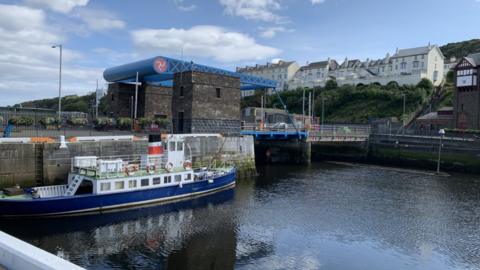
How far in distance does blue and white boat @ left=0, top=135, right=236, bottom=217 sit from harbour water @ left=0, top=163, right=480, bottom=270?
76 centimetres

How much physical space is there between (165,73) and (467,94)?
172 feet

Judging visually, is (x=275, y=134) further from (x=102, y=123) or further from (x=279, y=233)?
(x=279, y=233)

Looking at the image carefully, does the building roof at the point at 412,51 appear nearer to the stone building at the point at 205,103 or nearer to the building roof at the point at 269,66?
the building roof at the point at 269,66

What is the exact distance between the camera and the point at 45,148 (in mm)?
25656

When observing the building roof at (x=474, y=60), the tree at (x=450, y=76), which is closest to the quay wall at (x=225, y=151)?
the building roof at (x=474, y=60)

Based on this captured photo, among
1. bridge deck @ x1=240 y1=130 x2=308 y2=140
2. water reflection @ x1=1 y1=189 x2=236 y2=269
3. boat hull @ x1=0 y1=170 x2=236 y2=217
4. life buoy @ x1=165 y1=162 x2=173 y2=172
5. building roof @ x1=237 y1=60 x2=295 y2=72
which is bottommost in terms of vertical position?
water reflection @ x1=1 y1=189 x2=236 y2=269

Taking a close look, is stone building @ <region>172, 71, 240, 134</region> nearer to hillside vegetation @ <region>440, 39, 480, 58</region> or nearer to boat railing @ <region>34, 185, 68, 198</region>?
boat railing @ <region>34, 185, 68, 198</region>

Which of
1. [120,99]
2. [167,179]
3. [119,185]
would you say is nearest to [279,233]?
[167,179]

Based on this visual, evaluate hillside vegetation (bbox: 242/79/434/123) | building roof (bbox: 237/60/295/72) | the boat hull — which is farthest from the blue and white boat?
building roof (bbox: 237/60/295/72)

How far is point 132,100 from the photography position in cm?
4934

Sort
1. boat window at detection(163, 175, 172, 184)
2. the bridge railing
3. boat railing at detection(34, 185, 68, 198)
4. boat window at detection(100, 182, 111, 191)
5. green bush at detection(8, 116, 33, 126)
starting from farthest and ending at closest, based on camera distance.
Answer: the bridge railing < green bush at detection(8, 116, 33, 126) < boat window at detection(163, 175, 172, 184) < boat window at detection(100, 182, 111, 191) < boat railing at detection(34, 185, 68, 198)

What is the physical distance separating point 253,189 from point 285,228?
38.9 feet

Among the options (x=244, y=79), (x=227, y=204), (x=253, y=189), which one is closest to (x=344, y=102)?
(x=244, y=79)

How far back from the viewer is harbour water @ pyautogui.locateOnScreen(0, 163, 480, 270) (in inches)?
680
